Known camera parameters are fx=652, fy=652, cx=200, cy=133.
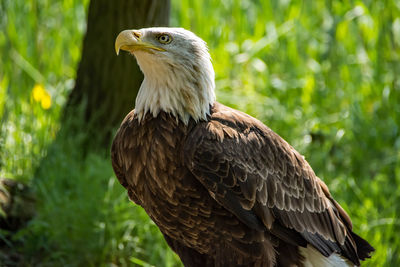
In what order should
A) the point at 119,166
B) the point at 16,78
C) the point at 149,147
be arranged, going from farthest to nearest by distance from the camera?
the point at 16,78 → the point at 119,166 → the point at 149,147

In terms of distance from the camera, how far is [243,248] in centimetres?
369

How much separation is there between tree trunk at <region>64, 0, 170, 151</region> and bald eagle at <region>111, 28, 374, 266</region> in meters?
1.88

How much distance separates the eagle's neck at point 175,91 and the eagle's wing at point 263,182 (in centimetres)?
12

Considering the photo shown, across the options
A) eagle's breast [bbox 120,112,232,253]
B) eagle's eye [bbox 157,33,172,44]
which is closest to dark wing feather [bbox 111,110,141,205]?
eagle's breast [bbox 120,112,232,253]

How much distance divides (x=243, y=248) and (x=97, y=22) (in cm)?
A: 286

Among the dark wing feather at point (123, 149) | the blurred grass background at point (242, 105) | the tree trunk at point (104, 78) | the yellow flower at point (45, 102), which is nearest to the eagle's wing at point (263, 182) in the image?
the dark wing feather at point (123, 149)

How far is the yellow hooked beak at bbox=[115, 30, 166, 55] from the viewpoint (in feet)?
11.5

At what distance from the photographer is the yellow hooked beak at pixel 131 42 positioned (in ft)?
11.5

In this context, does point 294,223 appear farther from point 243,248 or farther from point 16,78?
point 16,78

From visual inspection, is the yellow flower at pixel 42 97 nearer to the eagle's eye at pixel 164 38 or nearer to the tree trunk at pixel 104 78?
the tree trunk at pixel 104 78

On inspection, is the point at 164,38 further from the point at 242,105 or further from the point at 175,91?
the point at 242,105

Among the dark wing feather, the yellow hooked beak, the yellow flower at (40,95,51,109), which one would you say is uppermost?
the yellow hooked beak

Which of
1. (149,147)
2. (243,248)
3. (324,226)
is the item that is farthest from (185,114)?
(324,226)

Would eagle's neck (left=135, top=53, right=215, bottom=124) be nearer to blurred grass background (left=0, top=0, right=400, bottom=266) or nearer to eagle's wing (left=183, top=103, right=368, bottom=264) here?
eagle's wing (left=183, top=103, right=368, bottom=264)
